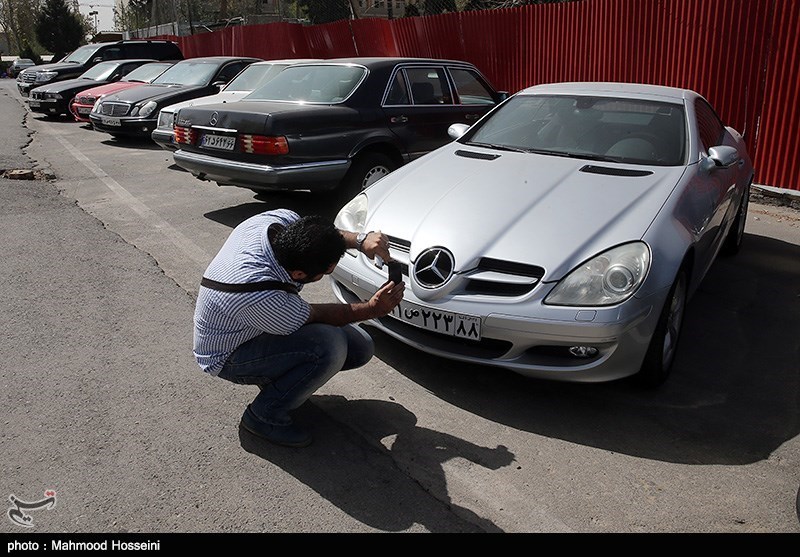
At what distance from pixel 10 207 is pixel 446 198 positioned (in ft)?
18.9

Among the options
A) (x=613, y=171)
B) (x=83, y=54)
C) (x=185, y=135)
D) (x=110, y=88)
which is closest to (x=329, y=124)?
(x=185, y=135)

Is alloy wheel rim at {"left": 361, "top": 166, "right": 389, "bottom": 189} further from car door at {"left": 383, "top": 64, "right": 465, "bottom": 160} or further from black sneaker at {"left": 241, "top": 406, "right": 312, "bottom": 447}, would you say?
black sneaker at {"left": 241, "top": 406, "right": 312, "bottom": 447}

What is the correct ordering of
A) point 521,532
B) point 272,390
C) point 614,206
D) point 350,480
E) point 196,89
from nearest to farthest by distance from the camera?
point 521,532
point 350,480
point 272,390
point 614,206
point 196,89

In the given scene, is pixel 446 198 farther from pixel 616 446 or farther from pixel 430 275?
pixel 616 446

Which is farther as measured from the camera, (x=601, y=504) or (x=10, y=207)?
(x=10, y=207)

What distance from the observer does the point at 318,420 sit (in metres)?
3.42

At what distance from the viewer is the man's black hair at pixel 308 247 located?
286 centimetres

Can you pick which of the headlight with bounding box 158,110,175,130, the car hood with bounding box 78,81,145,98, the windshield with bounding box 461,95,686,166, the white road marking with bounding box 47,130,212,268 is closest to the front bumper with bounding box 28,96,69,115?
the car hood with bounding box 78,81,145,98

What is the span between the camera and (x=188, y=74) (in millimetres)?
12711

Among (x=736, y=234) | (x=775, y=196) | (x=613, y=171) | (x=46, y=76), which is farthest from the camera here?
(x=46, y=76)

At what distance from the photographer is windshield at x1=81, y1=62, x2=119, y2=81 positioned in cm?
1586

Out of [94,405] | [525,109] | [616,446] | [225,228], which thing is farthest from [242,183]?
[616,446]

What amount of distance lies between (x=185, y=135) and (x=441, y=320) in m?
4.57

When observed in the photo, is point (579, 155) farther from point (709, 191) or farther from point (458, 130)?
point (458, 130)
